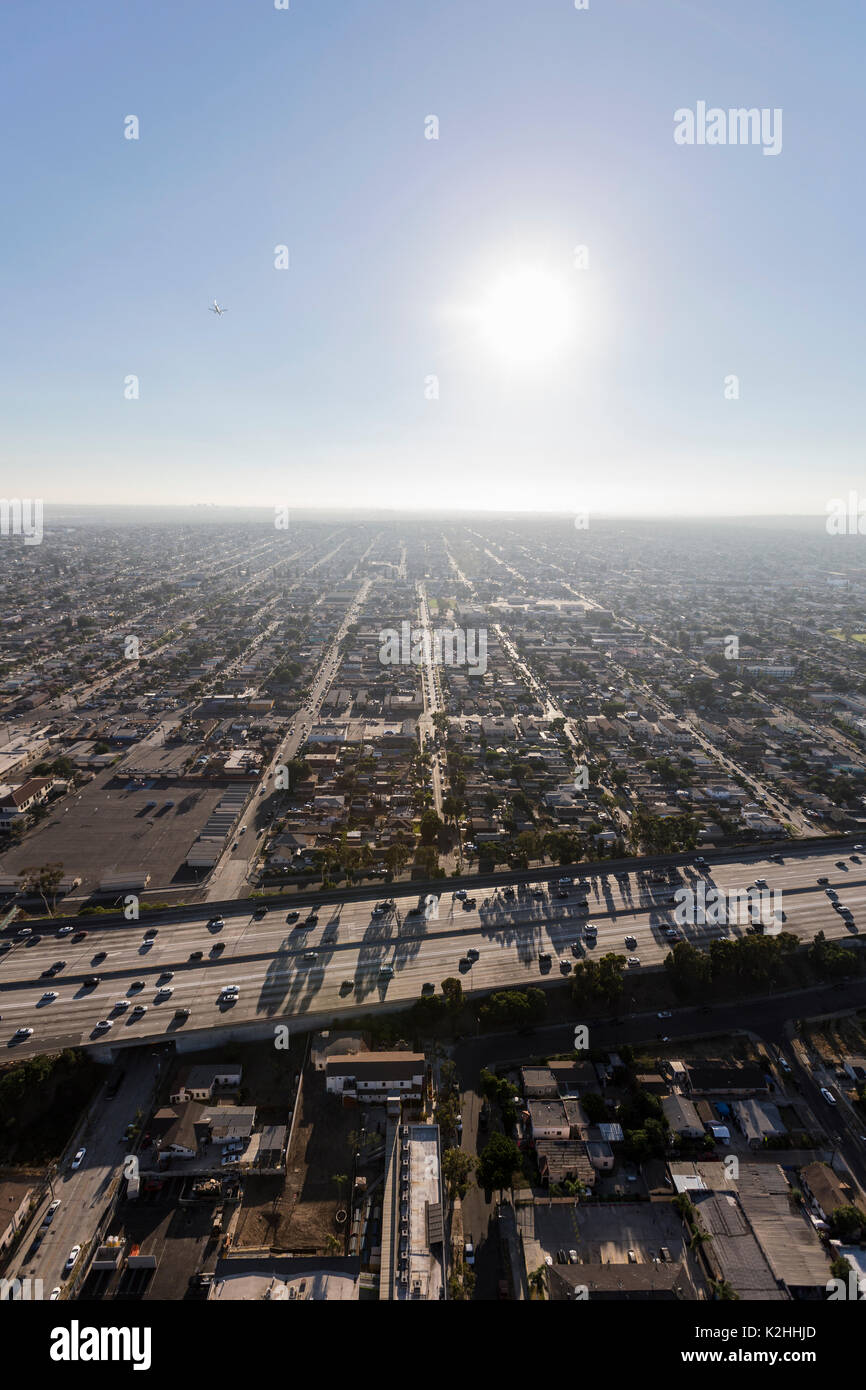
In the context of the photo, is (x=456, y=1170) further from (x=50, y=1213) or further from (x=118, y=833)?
(x=118, y=833)

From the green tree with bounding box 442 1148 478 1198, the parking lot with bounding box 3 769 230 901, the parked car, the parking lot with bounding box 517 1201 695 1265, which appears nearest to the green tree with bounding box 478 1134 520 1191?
the green tree with bounding box 442 1148 478 1198

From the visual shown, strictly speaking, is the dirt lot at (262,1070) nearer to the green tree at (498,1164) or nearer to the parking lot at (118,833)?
the green tree at (498,1164)

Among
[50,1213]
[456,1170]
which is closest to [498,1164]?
[456,1170]

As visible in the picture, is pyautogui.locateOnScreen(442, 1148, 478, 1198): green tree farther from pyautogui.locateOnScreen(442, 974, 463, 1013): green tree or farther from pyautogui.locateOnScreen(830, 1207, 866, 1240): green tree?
pyautogui.locateOnScreen(830, 1207, 866, 1240): green tree

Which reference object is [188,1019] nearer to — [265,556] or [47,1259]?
[47,1259]

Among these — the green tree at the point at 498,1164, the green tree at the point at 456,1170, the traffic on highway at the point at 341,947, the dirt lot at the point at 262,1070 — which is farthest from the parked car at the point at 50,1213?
the green tree at the point at 498,1164

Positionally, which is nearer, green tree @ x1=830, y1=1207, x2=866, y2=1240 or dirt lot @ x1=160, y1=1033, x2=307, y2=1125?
green tree @ x1=830, y1=1207, x2=866, y2=1240

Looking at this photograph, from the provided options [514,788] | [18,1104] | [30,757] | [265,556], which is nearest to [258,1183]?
[18,1104]

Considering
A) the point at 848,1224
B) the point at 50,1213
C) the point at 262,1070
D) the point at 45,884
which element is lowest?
the point at 848,1224

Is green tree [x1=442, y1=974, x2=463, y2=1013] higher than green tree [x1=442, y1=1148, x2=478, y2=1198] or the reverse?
higher
